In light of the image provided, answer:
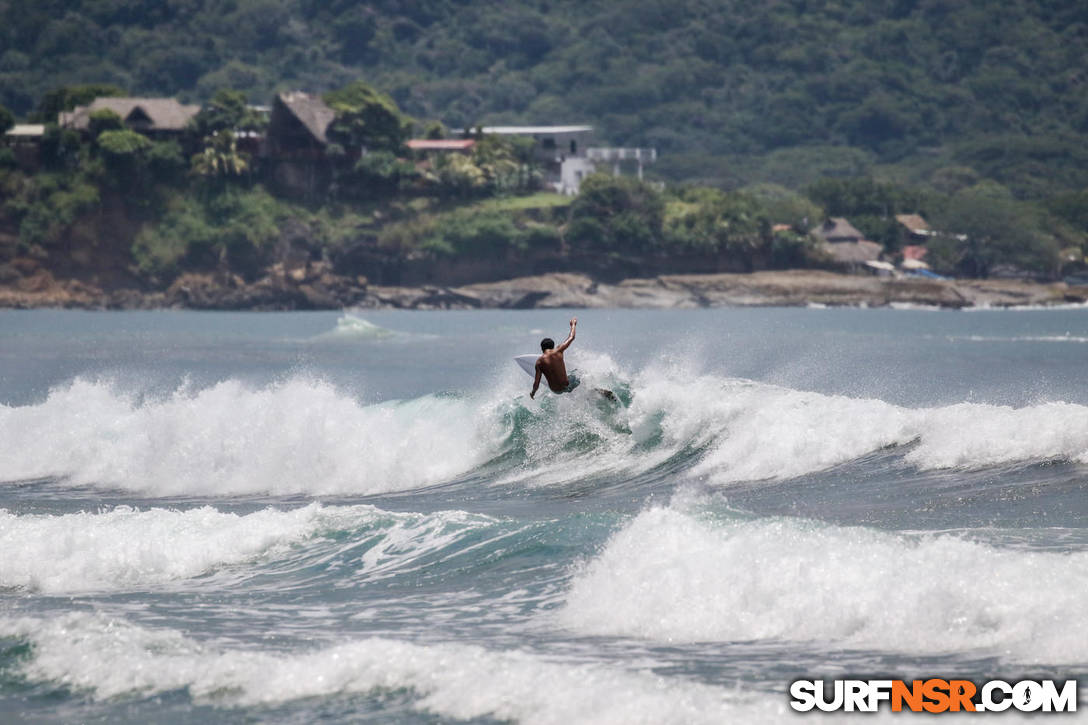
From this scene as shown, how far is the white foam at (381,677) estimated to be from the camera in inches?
412

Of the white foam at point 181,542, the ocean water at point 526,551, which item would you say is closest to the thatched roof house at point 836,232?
the ocean water at point 526,551

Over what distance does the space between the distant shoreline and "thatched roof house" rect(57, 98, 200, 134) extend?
13314 mm

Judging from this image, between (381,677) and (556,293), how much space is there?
10520 cm

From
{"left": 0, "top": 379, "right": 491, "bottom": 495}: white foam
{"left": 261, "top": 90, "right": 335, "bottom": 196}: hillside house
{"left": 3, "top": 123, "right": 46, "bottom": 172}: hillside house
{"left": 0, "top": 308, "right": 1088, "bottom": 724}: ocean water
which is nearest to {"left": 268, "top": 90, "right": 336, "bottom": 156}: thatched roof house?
{"left": 261, "top": 90, "right": 335, "bottom": 196}: hillside house

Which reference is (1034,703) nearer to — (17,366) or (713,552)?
(713,552)

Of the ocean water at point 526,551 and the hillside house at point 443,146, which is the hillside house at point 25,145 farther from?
the ocean water at point 526,551

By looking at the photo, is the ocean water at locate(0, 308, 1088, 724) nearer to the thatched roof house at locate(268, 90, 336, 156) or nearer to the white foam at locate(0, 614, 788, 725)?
the white foam at locate(0, 614, 788, 725)

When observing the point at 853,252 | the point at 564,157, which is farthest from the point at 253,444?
the point at 564,157

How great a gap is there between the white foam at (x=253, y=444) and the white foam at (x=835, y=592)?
33.2 ft

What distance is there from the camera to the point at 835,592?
40.7 ft

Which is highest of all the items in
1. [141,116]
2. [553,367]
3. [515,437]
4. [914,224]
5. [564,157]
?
[141,116]

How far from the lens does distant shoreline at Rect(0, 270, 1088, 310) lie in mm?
114438

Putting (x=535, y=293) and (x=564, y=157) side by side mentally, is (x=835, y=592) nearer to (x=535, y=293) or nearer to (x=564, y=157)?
(x=535, y=293)

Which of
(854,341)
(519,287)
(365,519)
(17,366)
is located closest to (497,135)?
(519,287)
